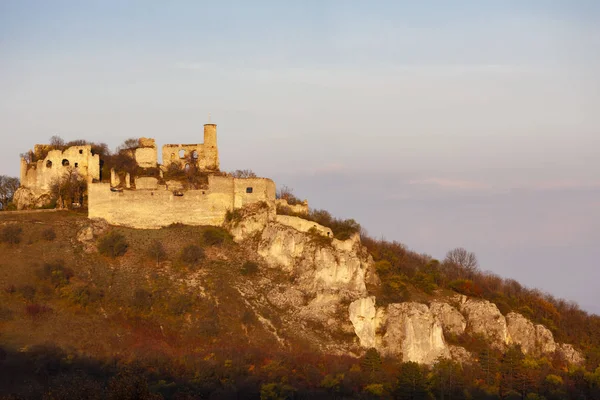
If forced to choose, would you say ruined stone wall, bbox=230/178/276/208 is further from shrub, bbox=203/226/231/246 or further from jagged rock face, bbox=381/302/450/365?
jagged rock face, bbox=381/302/450/365

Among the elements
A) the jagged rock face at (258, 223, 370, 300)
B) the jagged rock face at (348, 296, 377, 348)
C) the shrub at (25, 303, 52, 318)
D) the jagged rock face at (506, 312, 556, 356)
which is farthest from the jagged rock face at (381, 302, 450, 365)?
the shrub at (25, 303, 52, 318)

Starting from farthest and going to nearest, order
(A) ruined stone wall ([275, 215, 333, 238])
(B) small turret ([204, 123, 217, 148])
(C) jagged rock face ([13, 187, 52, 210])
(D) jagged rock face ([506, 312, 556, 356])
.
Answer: (B) small turret ([204, 123, 217, 148]) → (C) jagged rock face ([13, 187, 52, 210]) → (A) ruined stone wall ([275, 215, 333, 238]) → (D) jagged rock face ([506, 312, 556, 356])

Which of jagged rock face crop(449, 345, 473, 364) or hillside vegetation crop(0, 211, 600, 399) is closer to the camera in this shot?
hillside vegetation crop(0, 211, 600, 399)

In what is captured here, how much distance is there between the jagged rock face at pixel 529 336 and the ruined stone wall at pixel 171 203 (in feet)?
60.6

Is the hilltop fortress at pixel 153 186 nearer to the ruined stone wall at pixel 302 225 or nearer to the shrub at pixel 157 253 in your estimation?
the ruined stone wall at pixel 302 225

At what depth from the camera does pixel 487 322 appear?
7112cm

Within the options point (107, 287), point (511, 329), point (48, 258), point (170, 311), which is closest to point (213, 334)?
point (170, 311)

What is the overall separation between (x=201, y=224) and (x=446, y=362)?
19.6 metres

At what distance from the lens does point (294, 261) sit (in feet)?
232

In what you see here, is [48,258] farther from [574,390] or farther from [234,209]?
[574,390]

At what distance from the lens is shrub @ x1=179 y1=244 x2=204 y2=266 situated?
71062 mm

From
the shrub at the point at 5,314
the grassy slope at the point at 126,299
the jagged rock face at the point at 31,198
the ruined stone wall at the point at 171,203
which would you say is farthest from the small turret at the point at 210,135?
the shrub at the point at 5,314

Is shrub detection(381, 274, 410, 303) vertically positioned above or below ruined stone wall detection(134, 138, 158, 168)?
below

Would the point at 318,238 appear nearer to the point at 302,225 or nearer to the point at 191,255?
the point at 302,225
